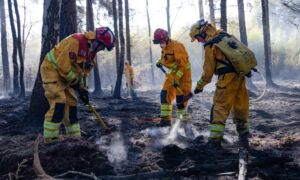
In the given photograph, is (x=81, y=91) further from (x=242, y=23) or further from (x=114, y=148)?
(x=242, y=23)

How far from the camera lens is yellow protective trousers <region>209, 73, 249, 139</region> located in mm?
5516

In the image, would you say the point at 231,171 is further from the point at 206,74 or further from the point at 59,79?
the point at 59,79

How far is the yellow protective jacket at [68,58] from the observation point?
5.58m

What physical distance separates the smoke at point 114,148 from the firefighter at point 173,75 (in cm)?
135

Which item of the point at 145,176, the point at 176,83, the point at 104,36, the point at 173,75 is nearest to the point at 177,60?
the point at 173,75

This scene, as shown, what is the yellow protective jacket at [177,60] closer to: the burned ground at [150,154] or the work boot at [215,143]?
the burned ground at [150,154]

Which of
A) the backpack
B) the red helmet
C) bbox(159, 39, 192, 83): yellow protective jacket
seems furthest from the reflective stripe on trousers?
the red helmet

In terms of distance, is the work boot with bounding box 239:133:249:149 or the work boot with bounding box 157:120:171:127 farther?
the work boot with bounding box 157:120:171:127

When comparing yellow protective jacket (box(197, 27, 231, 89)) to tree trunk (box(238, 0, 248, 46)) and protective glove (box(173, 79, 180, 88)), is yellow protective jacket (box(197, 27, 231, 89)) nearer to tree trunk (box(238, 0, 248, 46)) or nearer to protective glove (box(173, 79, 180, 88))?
protective glove (box(173, 79, 180, 88))

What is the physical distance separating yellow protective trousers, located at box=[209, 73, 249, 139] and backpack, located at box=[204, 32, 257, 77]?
0.59 feet

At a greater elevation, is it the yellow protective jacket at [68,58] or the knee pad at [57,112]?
the yellow protective jacket at [68,58]

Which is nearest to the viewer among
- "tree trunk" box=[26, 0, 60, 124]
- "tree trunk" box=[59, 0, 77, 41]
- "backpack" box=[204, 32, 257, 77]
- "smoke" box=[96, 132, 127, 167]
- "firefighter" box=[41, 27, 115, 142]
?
"smoke" box=[96, 132, 127, 167]

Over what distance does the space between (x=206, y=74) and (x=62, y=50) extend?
2206 mm

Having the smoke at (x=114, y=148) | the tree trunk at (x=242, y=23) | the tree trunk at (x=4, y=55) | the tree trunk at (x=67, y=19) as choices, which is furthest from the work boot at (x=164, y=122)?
the tree trunk at (x=4, y=55)
